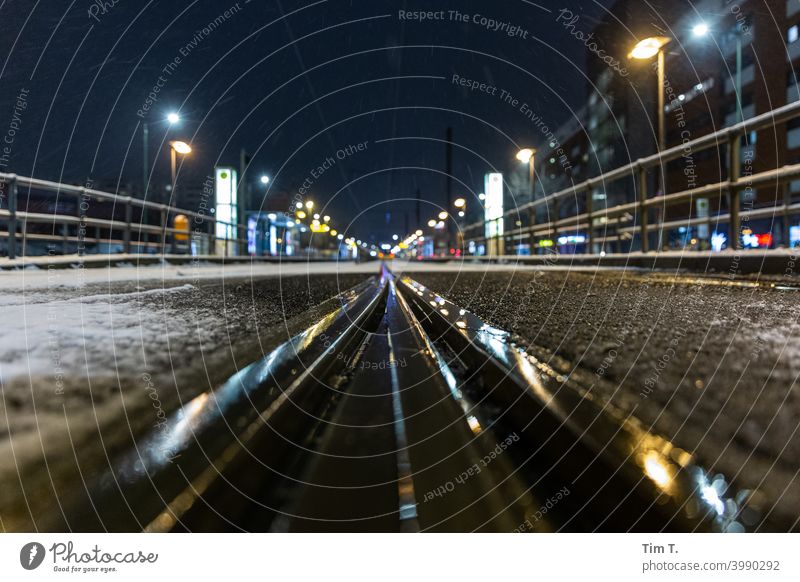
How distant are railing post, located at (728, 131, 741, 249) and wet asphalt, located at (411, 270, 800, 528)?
8.72 feet

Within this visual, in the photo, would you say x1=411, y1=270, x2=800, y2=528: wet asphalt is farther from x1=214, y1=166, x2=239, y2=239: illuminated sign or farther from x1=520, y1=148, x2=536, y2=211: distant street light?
x1=214, y1=166, x2=239, y2=239: illuminated sign

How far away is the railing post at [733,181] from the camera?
445 centimetres

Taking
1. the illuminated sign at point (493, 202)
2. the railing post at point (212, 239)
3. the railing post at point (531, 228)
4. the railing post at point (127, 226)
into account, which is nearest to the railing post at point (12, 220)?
the railing post at point (127, 226)

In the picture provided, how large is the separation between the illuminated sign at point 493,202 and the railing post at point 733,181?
1019 centimetres

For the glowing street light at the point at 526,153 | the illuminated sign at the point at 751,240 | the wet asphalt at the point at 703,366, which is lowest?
the wet asphalt at the point at 703,366

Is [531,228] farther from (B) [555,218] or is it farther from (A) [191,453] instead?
(A) [191,453]

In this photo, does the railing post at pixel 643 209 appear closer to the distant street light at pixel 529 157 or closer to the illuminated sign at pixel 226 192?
the distant street light at pixel 529 157

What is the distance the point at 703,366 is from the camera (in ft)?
3.45

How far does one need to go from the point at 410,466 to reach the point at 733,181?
492 centimetres

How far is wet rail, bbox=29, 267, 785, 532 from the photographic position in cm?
56

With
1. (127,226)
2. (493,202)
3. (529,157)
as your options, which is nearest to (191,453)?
(127,226)

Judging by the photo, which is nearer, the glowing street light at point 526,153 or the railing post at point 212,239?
the railing post at point 212,239

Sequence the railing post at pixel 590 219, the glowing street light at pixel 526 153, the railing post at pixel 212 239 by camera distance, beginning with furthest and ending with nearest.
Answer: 1. the glowing street light at pixel 526 153
2. the railing post at pixel 212 239
3. the railing post at pixel 590 219

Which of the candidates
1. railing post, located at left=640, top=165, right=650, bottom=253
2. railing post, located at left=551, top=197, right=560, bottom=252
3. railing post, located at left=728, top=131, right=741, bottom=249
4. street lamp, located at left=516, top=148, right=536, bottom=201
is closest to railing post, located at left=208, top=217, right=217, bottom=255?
railing post, located at left=551, top=197, right=560, bottom=252
